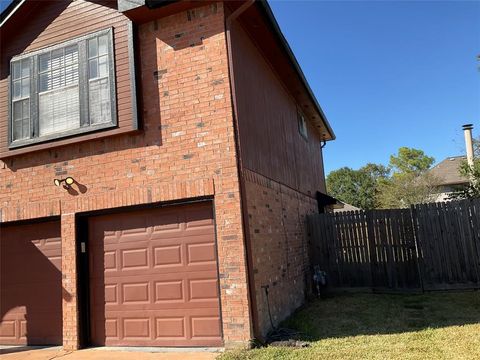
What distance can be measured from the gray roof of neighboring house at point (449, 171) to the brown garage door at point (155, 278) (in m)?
31.8

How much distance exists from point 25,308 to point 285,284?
16.4 feet

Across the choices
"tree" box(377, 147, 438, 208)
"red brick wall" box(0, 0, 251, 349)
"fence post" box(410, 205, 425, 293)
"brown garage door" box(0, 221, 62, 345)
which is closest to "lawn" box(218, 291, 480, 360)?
"fence post" box(410, 205, 425, 293)

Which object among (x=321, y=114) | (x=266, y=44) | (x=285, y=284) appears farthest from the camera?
(x=321, y=114)

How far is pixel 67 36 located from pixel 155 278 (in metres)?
4.78

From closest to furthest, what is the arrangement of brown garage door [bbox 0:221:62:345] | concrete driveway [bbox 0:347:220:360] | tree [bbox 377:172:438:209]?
concrete driveway [bbox 0:347:220:360] < brown garage door [bbox 0:221:62:345] < tree [bbox 377:172:438:209]

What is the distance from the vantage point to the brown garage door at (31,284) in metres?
7.29

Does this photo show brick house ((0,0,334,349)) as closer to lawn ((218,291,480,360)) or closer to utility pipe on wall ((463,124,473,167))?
lawn ((218,291,480,360))

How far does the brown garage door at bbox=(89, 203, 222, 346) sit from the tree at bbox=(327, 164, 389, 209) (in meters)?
46.9

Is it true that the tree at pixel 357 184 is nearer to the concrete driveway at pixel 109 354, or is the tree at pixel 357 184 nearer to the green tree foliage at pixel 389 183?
the green tree foliage at pixel 389 183

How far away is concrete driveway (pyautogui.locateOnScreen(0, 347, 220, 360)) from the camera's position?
5.81 metres

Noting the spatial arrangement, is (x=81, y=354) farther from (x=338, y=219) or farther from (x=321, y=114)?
(x=321, y=114)

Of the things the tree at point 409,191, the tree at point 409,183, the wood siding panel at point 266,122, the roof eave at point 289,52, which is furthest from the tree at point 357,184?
the wood siding panel at point 266,122

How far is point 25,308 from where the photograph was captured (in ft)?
24.7

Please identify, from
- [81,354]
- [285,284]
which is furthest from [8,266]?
[285,284]
